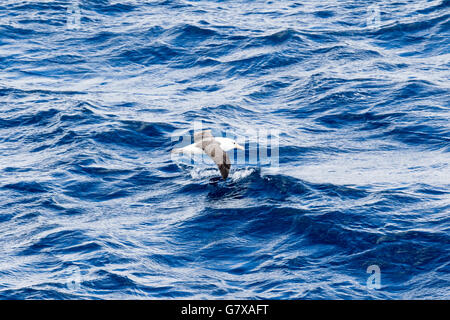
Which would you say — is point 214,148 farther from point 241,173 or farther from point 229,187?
point 241,173

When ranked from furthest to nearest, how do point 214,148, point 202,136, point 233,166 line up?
point 233,166 → point 202,136 → point 214,148

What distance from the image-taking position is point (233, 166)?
952 inches

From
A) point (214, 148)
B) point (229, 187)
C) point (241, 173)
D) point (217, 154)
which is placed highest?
point (214, 148)

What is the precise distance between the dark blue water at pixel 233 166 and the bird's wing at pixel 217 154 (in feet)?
3.32

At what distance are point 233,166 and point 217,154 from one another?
2294 millimetres

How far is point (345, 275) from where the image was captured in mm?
18562

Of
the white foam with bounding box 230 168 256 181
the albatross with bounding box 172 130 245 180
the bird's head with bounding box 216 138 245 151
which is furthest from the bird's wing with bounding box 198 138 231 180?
the white foam with bounding box 230 168 256 181

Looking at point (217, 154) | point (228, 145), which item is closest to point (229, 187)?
point (228, 145)

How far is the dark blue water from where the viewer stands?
19.0 m

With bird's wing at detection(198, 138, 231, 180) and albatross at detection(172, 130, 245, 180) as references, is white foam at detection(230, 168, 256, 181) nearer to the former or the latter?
albatross at detection(172, 130, 245, 180)

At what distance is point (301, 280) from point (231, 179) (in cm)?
548

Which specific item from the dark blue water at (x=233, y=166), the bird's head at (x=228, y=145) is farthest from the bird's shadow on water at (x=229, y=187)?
the bird's head at (x=228, y=145)

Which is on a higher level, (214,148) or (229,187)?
(214,148)

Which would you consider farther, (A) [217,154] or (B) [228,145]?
(B) [228,145]
